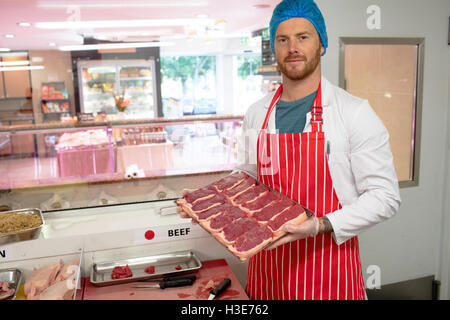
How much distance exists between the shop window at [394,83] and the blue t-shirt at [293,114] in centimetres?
98

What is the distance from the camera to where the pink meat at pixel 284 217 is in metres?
1.54

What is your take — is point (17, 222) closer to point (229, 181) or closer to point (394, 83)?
point (229, 181)

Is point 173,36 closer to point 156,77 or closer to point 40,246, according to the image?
point 156,77

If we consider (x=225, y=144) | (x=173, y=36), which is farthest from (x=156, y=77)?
(x=225, y=144)

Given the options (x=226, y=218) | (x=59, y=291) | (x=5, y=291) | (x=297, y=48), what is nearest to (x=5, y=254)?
(x=5, y=291)

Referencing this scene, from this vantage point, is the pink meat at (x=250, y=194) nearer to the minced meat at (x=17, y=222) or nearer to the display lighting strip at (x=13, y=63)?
the minced meat at (x=17, y=222)

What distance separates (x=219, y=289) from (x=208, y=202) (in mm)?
395

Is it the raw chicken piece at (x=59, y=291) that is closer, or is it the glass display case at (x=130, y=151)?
the raw chicken piece at (x=59, y=291)

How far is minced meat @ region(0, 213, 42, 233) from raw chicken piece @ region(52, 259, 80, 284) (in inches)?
9.7

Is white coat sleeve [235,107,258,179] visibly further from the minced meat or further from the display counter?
the minced meat

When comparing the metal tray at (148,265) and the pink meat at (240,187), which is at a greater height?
the pink meat at (240,187)

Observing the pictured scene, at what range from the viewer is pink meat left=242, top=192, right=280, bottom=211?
1.73 metres

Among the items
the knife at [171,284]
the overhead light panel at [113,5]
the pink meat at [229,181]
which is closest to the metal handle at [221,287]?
the knife at [171,284]
